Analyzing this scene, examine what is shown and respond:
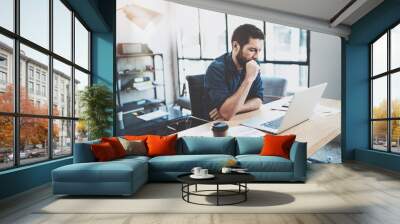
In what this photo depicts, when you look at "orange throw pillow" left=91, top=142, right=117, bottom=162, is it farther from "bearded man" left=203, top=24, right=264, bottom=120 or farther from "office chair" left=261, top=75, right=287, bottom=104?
"office chair" left=261, top=75, right=287, bottom=104

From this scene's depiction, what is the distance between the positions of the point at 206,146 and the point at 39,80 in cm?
307

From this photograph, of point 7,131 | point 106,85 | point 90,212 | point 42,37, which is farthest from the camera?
point 106,85

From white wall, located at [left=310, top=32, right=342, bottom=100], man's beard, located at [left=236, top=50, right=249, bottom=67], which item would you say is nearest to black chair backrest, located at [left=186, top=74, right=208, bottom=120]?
man's beard, located at [left=236, top=50, right=249, bottom=67]

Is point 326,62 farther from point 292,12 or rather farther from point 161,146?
point 161,146

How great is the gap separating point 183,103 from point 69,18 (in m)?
3.24

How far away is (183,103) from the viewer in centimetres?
920

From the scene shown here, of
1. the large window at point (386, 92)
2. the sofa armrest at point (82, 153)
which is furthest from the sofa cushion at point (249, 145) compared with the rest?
the large window at point (386, 92)

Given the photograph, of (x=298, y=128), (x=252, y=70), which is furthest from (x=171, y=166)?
(x=298, y=128)

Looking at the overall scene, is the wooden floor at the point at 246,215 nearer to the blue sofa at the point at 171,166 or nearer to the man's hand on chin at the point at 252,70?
the blue sofa at the point at 171,166

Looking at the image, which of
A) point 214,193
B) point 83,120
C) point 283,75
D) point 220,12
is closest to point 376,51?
point 283,75

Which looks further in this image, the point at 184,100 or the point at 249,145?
the point at 184,100

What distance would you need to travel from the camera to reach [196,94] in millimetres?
9234

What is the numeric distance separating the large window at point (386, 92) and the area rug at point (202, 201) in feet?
11.8

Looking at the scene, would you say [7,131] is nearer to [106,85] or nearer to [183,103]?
[106,85]
